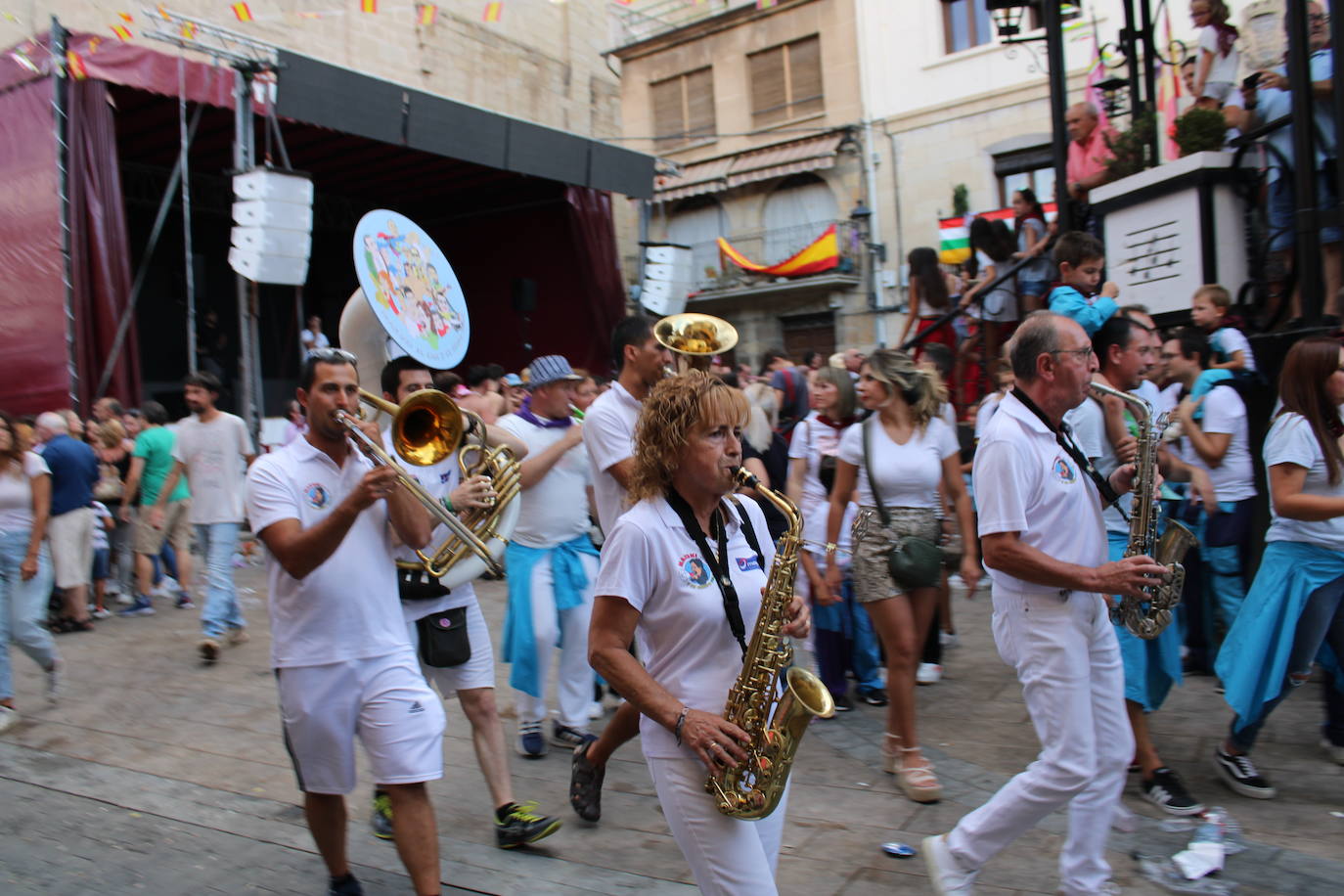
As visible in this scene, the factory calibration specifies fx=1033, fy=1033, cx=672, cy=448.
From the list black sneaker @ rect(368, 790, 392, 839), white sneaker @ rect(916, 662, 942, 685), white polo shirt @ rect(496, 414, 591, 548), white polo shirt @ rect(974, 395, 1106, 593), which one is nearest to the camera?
white polo shirt @ rect(974, 395, 1106, 593)

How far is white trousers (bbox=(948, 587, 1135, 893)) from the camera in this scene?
3.03m

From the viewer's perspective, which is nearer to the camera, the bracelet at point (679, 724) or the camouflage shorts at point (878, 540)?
the bracelet at point (679, 724)

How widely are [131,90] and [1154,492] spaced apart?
14.2 metres

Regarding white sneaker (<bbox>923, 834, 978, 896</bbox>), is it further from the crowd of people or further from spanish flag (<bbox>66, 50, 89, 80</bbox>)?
spanish flag (<bbox>66, 50, 89, 80</bbox>)

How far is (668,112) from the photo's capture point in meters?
25.9

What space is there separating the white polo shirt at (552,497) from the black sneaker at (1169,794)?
2715 mm

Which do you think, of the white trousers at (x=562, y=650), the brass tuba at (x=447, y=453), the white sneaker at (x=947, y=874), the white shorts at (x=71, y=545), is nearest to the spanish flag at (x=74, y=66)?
the white shorts at (x=71, y=545)

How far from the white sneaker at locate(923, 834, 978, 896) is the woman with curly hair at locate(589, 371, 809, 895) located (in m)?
0.86

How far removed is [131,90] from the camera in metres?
13.6

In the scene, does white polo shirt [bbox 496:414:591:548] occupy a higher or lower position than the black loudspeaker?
lower

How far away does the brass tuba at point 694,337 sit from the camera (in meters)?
4.33

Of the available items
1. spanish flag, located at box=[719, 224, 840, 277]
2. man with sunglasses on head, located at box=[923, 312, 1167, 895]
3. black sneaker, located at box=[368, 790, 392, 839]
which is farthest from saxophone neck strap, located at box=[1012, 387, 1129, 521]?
spanish flag, located at box=[719, 224, 840, 277]

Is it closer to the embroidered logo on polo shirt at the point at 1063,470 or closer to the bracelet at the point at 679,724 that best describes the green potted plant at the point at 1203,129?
the embroidered logo on polo shirt at the point at 1063,470

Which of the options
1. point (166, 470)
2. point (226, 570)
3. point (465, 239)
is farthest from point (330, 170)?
point (226, 570)
